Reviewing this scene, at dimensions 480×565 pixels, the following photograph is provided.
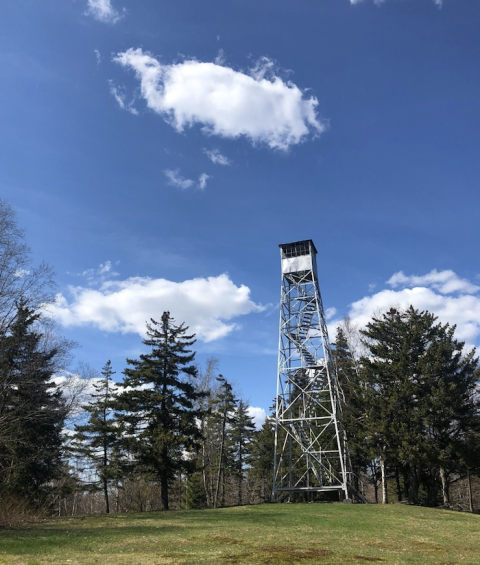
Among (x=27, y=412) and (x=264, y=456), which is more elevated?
(x=27, y=412)

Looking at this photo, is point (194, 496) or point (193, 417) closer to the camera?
point (193, 417)

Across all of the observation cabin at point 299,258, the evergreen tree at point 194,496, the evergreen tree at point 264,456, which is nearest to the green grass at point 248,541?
the observation cabin at point 299,258

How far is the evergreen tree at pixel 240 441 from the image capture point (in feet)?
137

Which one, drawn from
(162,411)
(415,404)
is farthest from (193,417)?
(415,404)

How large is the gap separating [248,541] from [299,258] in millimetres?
21806

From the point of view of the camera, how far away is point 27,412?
59.8ft

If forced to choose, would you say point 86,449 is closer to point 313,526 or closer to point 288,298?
point 288,298

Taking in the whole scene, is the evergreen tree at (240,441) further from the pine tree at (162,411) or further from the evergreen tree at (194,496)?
the pine tree at (162,411)

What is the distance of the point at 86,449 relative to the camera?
28.3 metres

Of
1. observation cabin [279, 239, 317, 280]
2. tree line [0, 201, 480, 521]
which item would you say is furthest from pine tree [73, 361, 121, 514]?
observation cabin [279, 239, 317, 280]

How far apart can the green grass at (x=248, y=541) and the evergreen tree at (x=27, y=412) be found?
4.42 m

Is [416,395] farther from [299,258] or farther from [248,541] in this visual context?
[248,541]

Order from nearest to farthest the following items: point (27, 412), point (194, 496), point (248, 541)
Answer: point (248, 541) < point (27, 412) < point (194, 496)

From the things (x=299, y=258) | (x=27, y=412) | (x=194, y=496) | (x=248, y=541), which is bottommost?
(x=194, y=496)
